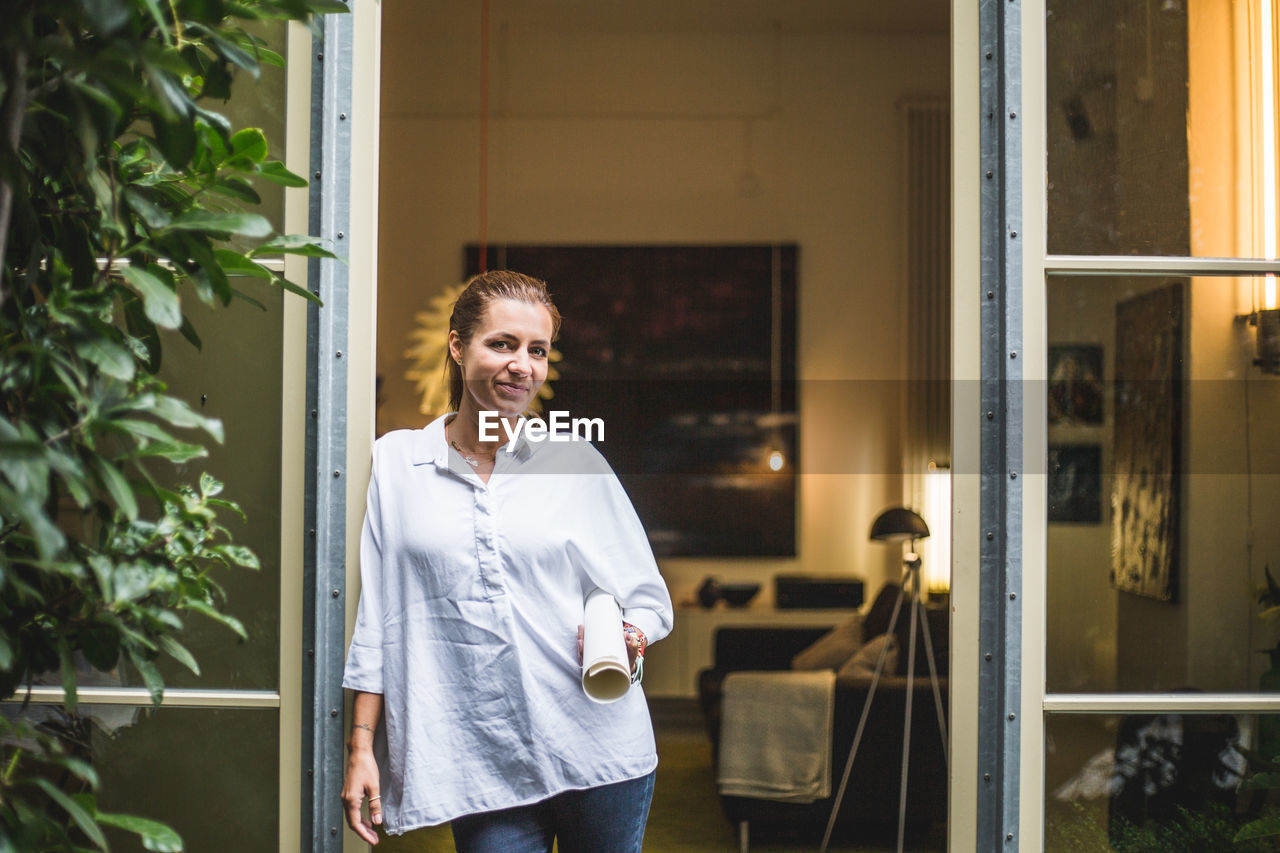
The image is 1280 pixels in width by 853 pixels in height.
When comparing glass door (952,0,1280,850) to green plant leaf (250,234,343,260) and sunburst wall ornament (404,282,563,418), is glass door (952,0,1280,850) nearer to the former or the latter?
green plant leaf (250,234,343,260)

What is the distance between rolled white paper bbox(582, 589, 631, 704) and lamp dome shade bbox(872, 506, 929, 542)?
2.29 m

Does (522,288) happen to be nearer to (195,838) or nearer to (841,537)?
(195,838)

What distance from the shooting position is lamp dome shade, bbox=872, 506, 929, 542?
364cm

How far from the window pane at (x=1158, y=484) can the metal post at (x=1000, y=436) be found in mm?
89

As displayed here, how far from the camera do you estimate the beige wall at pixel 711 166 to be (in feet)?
19.7

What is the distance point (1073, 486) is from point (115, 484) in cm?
156

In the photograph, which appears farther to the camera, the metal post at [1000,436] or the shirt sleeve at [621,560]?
the metal post at [1000,436]

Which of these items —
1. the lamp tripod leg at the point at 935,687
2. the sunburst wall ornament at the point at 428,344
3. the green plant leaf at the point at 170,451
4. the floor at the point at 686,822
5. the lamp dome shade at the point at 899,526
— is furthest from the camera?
the sunburst wall ornament at the point at 428,344

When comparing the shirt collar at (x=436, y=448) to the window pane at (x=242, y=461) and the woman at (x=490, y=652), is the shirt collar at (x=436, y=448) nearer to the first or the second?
the woman at (x=490, y=652)

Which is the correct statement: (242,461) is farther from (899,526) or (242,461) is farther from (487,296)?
(899,526)

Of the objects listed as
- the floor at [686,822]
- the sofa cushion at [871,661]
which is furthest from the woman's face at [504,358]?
the sofa cushion at [871,661]

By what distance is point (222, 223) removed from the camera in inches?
39.6

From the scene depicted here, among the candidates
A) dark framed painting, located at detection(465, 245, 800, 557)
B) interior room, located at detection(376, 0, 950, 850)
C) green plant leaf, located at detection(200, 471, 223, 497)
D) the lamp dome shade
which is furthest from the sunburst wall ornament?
green plant leaf, located at detection(200, 471, 223, 497)

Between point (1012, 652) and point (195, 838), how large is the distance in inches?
57.0
